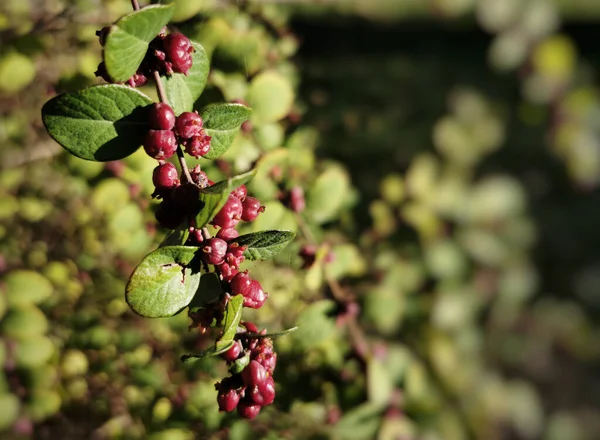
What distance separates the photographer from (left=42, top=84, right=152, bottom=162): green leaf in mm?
548

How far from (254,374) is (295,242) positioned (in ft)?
1.37

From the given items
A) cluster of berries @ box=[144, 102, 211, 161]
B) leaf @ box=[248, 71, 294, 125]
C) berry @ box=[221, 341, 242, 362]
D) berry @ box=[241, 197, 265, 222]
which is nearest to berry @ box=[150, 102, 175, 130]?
cluster of berries @ box=[144, 102, 211, 161]

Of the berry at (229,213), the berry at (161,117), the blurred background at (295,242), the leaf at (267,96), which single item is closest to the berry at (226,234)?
the berry at (229,213)

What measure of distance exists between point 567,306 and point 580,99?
1409 mm

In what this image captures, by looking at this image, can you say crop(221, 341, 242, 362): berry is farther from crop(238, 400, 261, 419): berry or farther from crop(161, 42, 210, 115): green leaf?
crop(161, 42, 210, 115): green leaf

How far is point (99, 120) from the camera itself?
22.3 inches

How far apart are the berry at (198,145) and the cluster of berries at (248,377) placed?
18cm

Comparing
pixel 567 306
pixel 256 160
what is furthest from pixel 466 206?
pixel 567 306

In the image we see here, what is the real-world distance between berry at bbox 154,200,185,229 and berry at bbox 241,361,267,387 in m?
0.16

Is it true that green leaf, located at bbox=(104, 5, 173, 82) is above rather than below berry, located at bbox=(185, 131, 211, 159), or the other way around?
above

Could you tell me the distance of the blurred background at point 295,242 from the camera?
103 cm

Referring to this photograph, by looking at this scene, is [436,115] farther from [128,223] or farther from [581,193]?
[128,223]

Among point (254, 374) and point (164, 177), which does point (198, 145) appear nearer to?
point (164, 177)

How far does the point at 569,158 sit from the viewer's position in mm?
2158
